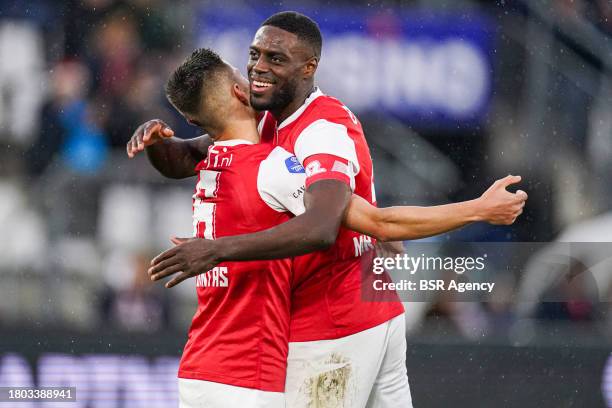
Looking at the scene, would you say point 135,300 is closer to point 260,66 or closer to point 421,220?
point 260,66

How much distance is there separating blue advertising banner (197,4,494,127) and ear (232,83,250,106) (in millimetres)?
2106

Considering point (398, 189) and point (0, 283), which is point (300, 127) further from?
point (0, 283)

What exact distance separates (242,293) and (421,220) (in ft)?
1.78

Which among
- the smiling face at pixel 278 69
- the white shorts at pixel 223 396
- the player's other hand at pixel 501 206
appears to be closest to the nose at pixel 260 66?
the smiling face at pixel 278 69

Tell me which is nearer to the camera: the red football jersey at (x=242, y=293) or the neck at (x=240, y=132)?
the red football jersey at (x=242, y=293)

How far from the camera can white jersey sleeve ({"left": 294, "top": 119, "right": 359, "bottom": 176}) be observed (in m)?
2.84

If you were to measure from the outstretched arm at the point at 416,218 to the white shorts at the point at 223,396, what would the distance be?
54 centimetres

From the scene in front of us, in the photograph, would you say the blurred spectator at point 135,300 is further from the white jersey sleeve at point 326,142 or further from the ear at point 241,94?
the white jersey sleeve at point 326,142

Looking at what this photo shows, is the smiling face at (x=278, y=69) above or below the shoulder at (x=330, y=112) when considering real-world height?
above

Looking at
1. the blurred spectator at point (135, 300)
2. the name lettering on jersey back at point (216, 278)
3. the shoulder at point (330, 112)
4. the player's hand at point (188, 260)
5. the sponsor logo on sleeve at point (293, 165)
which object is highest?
the shoulder at point (330, 112)

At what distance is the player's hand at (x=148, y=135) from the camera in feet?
10.4

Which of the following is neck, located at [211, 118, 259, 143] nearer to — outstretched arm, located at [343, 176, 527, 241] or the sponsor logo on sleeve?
the sponsor logo on sleeve

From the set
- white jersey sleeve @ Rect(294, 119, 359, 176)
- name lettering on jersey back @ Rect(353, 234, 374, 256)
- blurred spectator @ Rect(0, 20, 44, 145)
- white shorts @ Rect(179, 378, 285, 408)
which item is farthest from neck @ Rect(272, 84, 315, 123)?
blurred spectator @ Rect(0, 20, 44, 145)

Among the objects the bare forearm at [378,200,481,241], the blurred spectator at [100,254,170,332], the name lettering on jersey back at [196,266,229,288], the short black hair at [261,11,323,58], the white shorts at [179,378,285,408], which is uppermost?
the short black hair at [261,11,323,58]
